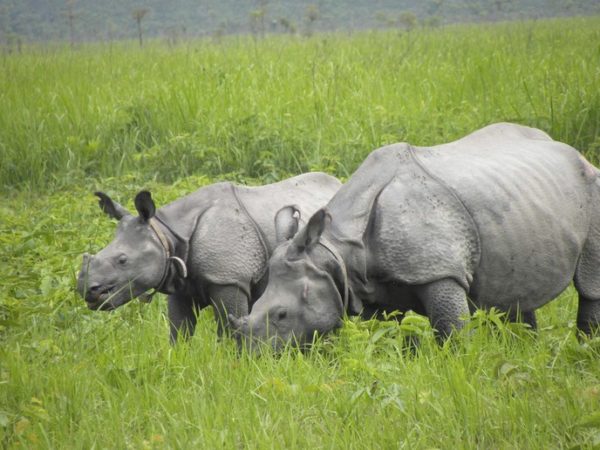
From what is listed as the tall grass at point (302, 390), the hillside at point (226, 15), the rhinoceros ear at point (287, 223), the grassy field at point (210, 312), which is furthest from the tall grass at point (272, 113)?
the hillside at point (226, 15)

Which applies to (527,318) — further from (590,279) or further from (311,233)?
(311,233)

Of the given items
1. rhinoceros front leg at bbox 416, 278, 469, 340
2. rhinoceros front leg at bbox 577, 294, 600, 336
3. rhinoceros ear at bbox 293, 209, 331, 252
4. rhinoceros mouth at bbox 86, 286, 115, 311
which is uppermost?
rhinoceros ear at bbox 293, 209, 331, 252

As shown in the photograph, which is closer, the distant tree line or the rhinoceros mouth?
the rhinoceros mouth

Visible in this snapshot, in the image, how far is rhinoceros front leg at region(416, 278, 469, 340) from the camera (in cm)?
430

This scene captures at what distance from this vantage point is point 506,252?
455 centimetres

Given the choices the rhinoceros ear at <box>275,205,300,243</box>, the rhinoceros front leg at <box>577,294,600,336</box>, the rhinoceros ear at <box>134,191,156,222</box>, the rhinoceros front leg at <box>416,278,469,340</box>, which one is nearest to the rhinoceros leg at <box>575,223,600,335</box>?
the rhinoceros front leg at <box>577,294,600,336</box>

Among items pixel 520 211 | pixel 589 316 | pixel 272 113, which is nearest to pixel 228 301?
pixel 520 211

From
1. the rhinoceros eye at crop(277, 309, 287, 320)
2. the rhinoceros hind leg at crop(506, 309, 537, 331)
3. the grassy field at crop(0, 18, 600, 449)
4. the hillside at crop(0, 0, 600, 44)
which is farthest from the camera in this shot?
the hillside at crop(0, 0, 600, 44)

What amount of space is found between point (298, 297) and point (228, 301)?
0.92 meters

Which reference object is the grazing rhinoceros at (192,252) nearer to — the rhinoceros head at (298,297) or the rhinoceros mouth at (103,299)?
the rhinoceros mouth at (103,299)

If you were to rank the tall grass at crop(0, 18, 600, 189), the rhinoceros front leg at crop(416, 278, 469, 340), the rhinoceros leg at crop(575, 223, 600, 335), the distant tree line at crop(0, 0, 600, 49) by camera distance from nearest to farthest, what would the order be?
the rhinoceros front leg at crop(416, 278, 469, 340) → the rhinoceros leg at crop(575, 223, 600, 335) → the tall grass at crop(0, 18, 600, 189) → the distant tree line at crop(0, 0, 600, 49)

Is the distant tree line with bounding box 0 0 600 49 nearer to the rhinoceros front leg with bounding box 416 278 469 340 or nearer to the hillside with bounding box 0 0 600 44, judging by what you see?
the hillside with bounding box 0 0 600 44

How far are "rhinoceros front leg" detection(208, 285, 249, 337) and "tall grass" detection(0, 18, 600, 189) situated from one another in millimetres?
3160

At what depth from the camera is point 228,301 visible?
5031 millimetres
